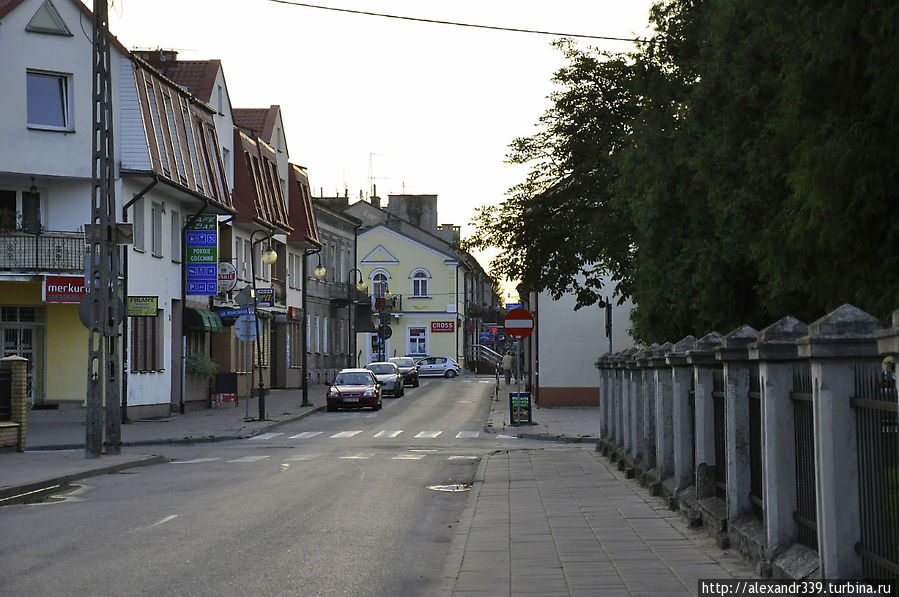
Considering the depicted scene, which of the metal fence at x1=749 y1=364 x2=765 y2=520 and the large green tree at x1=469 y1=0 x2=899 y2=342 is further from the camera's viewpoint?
the large green tree at x1=469 y1=0 x2=899 y2=342

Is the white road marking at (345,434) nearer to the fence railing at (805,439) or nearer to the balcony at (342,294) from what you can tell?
the fence railing at (805,439)

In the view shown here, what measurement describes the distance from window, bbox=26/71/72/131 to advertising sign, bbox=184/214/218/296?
24.7 feet

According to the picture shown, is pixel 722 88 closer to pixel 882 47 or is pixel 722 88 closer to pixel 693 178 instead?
pixel 693 178

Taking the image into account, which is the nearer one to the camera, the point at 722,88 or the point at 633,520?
the point at 633,520

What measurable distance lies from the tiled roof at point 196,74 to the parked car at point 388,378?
14271 millimetres

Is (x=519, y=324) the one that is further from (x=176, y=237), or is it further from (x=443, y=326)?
(x=443, y=326)

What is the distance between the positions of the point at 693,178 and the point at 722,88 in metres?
1.66

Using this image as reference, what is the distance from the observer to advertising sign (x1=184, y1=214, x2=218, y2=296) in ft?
137

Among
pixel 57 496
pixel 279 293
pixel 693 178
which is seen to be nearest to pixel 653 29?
pixel 693 178

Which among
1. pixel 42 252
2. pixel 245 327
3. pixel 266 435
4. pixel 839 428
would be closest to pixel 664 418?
pixel 839 428

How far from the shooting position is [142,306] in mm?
34000

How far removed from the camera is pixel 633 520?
12.7m

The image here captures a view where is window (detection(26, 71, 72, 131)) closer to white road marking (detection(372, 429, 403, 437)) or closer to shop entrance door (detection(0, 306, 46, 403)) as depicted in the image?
shop entrance door (detection(0, 306, 46, 403))

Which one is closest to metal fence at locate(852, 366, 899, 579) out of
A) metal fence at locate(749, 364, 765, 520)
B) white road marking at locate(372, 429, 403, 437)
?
metal fence at locate(749, 364, 765, 520)
